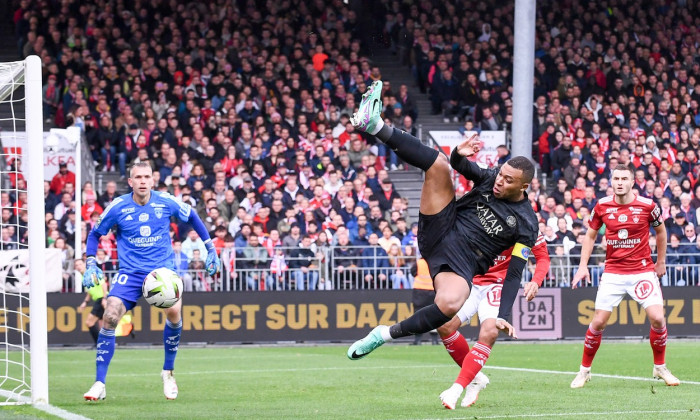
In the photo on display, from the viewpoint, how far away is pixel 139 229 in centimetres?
1070

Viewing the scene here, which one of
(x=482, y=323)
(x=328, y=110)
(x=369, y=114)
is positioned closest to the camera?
(x=369, y=114)

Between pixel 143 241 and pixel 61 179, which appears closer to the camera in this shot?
pixel 143 241

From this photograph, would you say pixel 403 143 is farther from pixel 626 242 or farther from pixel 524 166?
pixel 626 242

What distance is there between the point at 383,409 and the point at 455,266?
1306 millimetres

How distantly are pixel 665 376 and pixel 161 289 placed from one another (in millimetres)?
4966

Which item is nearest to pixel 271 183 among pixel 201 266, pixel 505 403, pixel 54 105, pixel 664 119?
pixel 201 266

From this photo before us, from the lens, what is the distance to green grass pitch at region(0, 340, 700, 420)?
8906 mm

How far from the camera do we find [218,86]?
2530cm

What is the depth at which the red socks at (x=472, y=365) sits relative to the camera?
363 inches

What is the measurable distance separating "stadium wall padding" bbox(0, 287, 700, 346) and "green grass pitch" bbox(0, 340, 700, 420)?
5.84ft

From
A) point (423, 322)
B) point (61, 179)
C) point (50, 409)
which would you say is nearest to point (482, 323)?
point (423, 322)

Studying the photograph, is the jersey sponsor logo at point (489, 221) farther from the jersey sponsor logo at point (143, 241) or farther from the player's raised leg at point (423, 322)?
the jersey sponsor logo at point (143, 241)

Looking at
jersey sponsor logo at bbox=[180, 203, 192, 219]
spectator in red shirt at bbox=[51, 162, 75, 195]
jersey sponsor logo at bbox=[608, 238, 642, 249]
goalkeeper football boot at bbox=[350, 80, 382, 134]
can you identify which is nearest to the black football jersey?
goalkeeper football boot at bbox=[350, 80, 382, 134]

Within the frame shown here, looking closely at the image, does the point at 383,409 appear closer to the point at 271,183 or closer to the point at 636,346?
the point at 636,346
